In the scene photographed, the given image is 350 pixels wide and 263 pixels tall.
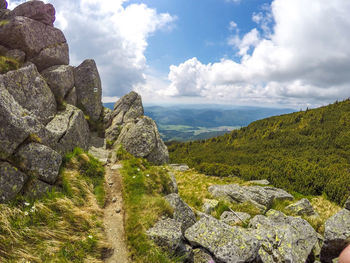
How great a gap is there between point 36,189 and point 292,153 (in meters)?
73.7

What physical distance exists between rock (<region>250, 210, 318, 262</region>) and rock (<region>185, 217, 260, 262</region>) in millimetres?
1399

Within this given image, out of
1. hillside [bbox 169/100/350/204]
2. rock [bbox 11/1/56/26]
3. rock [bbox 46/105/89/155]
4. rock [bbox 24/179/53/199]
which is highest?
rock [bbox 11/1/56/26]

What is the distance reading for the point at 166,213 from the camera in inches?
385

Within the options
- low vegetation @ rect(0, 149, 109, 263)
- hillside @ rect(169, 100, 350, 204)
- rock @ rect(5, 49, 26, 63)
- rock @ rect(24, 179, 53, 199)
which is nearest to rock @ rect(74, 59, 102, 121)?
rock @ rect(5, 49, 26, 63)

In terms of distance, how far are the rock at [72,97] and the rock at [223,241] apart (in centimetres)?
1594

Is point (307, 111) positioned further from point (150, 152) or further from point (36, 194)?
point (36, 194)

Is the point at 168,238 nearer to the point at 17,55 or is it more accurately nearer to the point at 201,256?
the point at 201,256

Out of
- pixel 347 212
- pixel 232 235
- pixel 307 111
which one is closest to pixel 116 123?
pixel 232 235

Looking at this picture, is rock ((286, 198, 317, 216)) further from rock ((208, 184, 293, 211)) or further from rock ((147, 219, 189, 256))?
Result: rock ((147, 219, 189, 256))

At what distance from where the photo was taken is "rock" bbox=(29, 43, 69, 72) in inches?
629

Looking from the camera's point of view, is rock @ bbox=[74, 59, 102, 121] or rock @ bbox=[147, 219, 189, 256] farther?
rock @ bbox=[74, 59, 102, 121]

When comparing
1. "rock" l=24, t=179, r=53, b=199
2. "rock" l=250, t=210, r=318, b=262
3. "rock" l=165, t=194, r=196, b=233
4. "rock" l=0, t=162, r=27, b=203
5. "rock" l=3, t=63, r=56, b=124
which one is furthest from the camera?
"rock" l=3, t=63, r=56, b=124

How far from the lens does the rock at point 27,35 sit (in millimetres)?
14305

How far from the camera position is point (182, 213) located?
10523 millimetres
